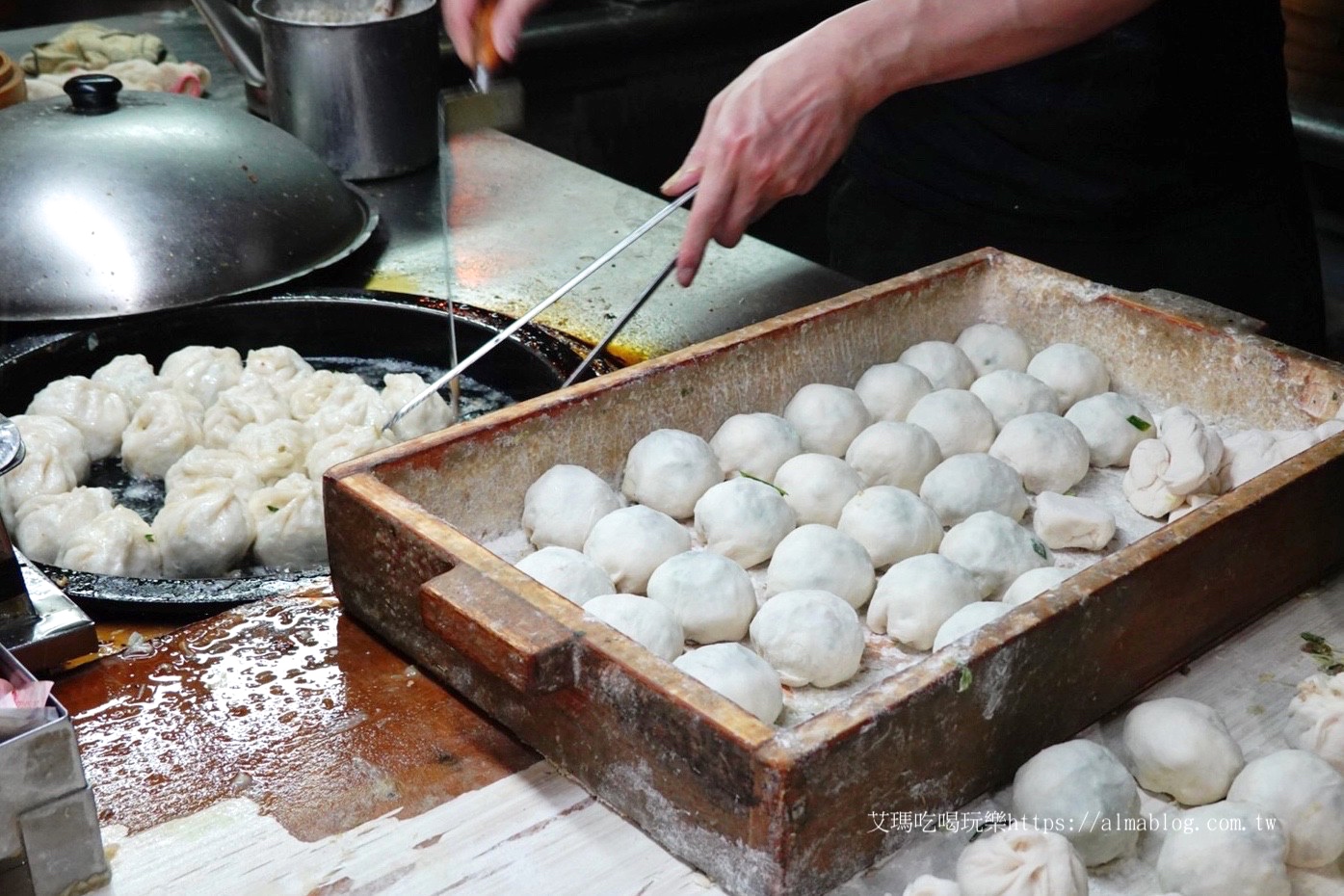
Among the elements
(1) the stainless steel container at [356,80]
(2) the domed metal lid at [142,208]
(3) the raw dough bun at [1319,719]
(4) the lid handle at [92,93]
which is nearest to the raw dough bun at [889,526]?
(3) the raw dough bun at [1319,719]

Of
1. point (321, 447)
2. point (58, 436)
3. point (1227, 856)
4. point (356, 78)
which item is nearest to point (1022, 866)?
point (1227, 856)

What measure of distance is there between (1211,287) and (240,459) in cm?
224

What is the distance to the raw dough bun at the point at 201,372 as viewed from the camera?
2475 mm

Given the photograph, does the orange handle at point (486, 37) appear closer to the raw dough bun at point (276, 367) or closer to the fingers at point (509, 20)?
the fingers at point (509, 20)

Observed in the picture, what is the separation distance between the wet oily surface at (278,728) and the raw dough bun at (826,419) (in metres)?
0.75

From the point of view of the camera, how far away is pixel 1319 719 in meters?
1.52

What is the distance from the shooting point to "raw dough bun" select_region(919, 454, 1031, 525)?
1.93m

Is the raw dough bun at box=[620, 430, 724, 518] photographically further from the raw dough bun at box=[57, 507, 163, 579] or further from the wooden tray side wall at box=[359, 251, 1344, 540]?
the raw dough bun at box=[57, 507, 163, 579]

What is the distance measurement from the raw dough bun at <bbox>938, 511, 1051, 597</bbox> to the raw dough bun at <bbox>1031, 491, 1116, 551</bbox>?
0.06 metres

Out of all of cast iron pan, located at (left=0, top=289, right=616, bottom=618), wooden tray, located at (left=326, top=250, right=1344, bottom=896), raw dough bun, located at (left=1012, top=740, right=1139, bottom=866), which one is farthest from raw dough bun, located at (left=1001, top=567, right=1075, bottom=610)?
cast iron pan, located at (left=0, top=289, right=616, bottom=618)

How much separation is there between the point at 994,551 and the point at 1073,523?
16 centimetres

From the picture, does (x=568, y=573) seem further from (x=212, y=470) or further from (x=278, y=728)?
(x=212, y=470)

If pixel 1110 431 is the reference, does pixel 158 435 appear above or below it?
below

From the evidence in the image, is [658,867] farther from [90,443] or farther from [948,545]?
[90,443]
